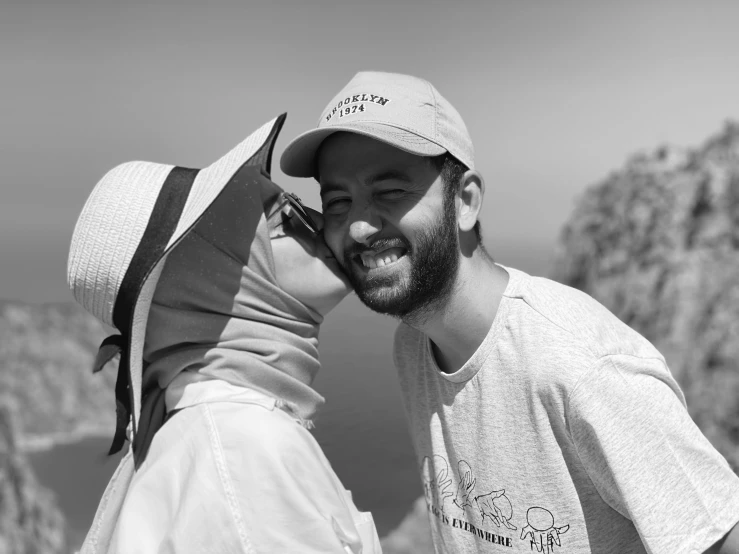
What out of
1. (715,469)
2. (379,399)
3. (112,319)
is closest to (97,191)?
(112,319)

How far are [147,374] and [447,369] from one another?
0.99 m

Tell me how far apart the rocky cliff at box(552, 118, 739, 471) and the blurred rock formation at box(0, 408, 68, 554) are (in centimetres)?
629

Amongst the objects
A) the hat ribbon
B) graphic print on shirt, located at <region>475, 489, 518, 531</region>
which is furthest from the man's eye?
graphic print on shirt, located at <region>475, 489, 518, 531</region>

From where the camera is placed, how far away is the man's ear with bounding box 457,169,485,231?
77.5 inches

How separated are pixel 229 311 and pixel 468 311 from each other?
756 millimetres

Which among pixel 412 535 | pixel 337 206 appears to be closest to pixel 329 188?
pixel 337 206

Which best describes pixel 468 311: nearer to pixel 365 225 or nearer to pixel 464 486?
pixel 365 225

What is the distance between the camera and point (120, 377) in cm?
173

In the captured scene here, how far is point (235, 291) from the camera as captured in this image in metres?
1.70

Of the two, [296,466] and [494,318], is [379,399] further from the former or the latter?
[296,466]

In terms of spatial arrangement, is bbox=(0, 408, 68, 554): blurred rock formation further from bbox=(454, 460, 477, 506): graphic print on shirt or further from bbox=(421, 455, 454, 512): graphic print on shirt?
bbox=(454, 460, 477, 506): graphic print on shirt

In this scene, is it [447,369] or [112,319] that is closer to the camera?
[112,319]

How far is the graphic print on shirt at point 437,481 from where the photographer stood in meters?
2.01

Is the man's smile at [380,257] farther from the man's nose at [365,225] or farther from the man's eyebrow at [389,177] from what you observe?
the man's eyebrow at [389,177]
